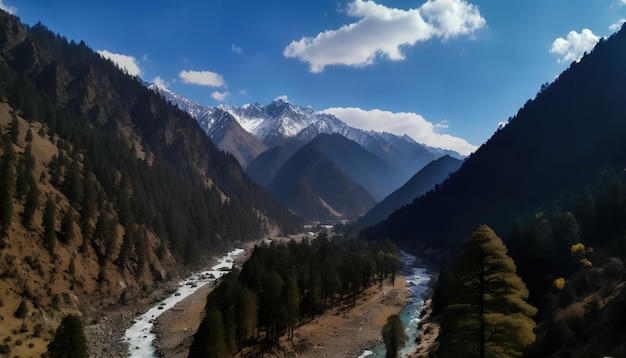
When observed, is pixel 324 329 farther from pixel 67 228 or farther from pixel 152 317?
pixel 67 228

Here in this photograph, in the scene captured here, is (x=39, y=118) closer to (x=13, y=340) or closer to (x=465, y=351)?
(x=13, y=340)

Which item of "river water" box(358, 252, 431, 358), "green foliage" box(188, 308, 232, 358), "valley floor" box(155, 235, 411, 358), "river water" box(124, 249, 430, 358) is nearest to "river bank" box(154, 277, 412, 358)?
Result: "valley floor" box(155, 235, 411, 358)

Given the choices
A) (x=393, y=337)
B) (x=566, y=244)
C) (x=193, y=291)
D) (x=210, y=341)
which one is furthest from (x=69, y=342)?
(x=566, y=244)

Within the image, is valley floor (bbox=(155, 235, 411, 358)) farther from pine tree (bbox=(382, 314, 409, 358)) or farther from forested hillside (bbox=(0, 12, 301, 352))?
forested hillside (bbox=(0, 12, 301, 352))

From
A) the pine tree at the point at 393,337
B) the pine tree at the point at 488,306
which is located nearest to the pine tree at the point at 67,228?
the pine tree at the point at 393,337

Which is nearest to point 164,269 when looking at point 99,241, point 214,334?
point 99,241

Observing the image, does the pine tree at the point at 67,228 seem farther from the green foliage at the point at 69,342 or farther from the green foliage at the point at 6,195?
the green foliage at the point at 69,342
